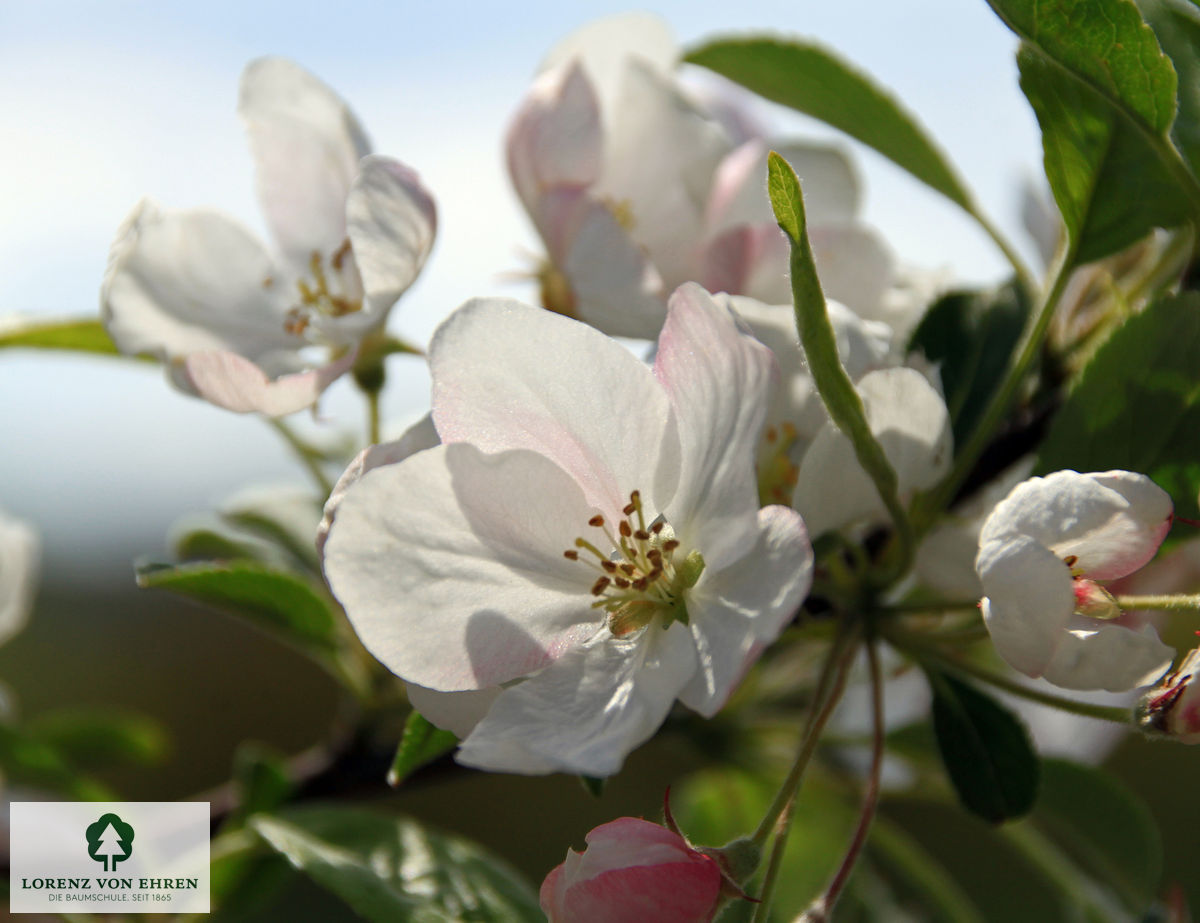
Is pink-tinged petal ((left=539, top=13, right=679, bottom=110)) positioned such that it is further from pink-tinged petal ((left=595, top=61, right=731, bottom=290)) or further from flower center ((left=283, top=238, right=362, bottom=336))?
flower center ((left=283, top=238, right=362, bottom=336))

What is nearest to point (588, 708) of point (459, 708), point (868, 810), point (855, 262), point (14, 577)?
point (459, 708)

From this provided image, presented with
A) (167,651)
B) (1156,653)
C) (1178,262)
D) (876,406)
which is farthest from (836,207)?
(167,651)

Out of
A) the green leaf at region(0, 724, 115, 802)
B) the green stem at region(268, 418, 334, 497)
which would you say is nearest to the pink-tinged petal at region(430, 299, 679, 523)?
the green stem at region(268, 418, 334, 497)

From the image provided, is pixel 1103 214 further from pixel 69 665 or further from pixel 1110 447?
pixel 69 665

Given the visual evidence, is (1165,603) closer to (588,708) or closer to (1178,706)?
(1178,706)

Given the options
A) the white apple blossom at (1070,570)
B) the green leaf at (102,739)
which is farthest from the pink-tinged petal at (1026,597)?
the green leaf at (102,739)
